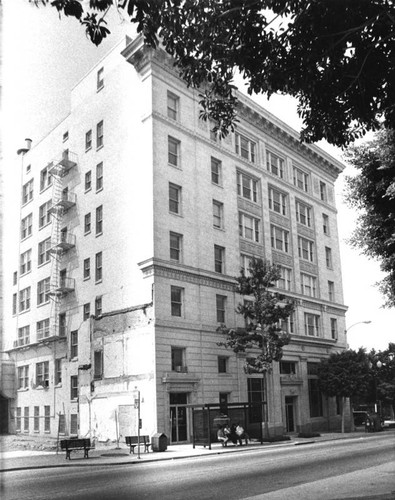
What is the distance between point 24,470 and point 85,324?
15.2 metres

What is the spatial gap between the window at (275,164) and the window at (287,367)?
15.3 m

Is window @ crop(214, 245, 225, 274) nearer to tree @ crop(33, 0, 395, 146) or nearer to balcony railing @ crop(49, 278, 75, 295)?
balcony railing @ crop(49, 278, 75, 295)

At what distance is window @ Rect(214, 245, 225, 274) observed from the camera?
3959 centimetres

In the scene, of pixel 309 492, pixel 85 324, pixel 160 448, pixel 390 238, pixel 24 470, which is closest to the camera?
pixel 309 492

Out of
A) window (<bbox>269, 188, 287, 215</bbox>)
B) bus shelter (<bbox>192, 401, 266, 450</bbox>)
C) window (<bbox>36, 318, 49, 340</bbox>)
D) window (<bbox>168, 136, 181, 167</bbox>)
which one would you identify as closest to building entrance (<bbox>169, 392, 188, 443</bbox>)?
bus shelter (<bbox>192, 401, 266, 450</bbox>)

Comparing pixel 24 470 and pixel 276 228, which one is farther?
pixel 276 228

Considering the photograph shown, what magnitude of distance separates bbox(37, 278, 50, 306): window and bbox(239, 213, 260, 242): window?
620 inches

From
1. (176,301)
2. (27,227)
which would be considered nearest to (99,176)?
(176,301)

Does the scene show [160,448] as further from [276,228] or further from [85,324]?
[276,228]

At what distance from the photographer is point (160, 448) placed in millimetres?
28156

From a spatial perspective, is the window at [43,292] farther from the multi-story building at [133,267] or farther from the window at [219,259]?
the window at [219,259]

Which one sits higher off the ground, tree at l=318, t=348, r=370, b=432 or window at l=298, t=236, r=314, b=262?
window at l=298, t=236, r=314, b=262

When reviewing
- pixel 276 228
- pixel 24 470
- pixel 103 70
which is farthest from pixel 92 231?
pixel 276 228

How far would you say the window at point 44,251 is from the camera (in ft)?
91.3
